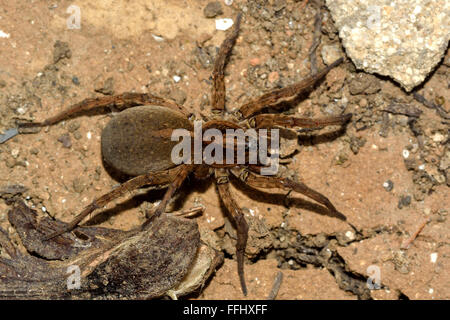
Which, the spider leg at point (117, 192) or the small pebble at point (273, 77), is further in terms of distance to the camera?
the small pebble at point (273, 77)

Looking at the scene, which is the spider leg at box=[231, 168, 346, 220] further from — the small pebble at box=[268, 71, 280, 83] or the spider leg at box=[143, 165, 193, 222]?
the small pebble at box=[268, 71, 280, 83]

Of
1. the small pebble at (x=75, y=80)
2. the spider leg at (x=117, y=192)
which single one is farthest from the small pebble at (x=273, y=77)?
the small pebble at (x=75, y=80)

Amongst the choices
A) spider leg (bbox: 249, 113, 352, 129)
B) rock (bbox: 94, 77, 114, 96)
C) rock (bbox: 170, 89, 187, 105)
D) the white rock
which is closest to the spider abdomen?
rock (bbox: 170, 89, 187, 105)

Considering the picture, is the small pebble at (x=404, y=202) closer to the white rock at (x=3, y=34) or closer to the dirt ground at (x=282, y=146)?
the dirt ground at (x=282, y=146)

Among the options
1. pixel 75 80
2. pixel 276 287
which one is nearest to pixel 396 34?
pixel 276 287

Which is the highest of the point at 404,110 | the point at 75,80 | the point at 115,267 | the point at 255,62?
the point at 255,62

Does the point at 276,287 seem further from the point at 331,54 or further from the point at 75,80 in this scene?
the point at 75,80
